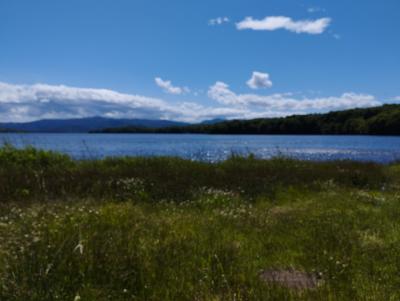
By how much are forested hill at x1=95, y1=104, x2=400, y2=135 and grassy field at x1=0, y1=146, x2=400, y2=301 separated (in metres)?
113

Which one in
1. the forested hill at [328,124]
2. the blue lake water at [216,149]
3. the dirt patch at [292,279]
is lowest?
the blue lake water at [216,149]

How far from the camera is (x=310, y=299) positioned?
15.2ft

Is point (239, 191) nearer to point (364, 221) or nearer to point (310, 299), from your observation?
point (364, 221)

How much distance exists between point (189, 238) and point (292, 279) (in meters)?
2.16

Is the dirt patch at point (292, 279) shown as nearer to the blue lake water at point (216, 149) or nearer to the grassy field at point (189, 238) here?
the grassy field at point (189, 238)

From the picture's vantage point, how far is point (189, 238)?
7.13 metres

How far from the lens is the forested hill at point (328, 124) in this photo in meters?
118

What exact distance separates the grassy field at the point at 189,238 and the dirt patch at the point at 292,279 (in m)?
0.11

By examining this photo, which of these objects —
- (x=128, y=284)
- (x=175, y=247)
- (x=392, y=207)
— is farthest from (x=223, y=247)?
(x=392, y=207)

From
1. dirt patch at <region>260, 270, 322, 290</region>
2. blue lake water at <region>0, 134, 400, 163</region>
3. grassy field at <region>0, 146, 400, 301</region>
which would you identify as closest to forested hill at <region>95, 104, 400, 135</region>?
blue lake water at <region>0, 134, 400, 163</region>

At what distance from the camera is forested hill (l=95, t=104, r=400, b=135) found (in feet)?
385

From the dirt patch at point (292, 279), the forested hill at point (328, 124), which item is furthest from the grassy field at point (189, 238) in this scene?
the forested hill at point (328, 124)

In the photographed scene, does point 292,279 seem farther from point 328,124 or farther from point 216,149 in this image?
point 328,124

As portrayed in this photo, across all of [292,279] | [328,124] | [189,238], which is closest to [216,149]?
[189,238]
